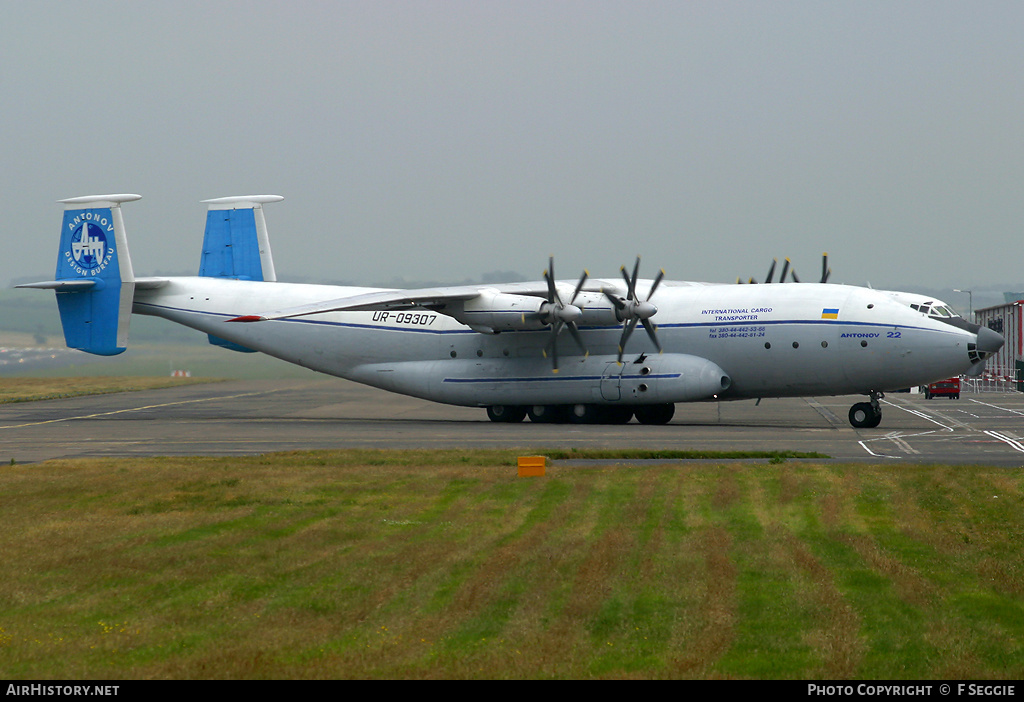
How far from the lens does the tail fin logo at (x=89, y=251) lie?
3978 centimetres

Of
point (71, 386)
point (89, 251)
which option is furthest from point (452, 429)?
point (71, 386)

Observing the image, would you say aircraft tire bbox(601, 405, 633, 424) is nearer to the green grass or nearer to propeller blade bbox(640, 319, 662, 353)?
propeller blade bbox(640, 319, 662, 353)

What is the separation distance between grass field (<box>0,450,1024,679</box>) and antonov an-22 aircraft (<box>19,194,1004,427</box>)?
44.2ft

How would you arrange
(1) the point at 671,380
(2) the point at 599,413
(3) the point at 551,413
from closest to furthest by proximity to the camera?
1. (1) the point at 671,380
2. (2) the point at 599,413
3. (3) the point at 551,413

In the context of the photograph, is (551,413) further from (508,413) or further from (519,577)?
(519,577)

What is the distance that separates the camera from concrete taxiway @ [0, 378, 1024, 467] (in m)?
25.2

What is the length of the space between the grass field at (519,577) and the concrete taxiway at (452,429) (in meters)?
7.07

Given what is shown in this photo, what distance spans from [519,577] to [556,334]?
22803mm

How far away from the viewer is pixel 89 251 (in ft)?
131

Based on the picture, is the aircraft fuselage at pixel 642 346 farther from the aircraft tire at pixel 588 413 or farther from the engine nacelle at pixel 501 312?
the engine nacelle at pixel 501 312

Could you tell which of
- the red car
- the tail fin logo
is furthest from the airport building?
the tail fin logo

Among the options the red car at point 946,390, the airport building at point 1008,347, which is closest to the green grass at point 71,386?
the red car at point 946,390
